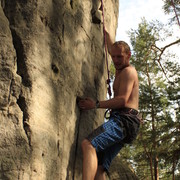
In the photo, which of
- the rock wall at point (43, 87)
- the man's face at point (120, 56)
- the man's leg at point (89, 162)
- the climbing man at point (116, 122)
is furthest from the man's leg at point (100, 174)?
the man's face at point (120, 56)

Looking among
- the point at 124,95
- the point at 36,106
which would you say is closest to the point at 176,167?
the point at 124,95

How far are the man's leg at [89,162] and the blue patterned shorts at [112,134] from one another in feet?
0.19

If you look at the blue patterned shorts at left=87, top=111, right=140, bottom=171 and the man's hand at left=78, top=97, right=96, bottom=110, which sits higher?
the man's hand at left=78, top=97, right=96, bottom=110

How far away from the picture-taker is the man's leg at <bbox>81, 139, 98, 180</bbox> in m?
3.22

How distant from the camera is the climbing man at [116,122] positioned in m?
3.35

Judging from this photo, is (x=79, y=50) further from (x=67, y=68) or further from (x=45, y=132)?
(x=45, y=132)

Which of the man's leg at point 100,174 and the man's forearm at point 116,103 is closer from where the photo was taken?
the man's forearm at point 116,103

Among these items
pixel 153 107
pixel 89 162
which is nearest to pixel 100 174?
pixel 89 162

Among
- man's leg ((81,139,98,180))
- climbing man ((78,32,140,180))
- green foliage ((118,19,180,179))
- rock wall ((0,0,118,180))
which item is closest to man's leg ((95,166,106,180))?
climbing man ((78,32,140,180))

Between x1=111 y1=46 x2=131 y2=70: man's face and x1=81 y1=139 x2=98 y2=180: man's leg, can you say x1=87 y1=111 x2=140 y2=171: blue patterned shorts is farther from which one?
x1=111 y1=46 x2=131 y2=70: man's face

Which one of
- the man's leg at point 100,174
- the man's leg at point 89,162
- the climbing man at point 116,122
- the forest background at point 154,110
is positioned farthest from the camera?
the forest background at point 154,110

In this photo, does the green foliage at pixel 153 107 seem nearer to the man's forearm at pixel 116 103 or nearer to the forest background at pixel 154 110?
the forest background at pixel 154 110

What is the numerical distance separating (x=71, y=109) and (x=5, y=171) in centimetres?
125

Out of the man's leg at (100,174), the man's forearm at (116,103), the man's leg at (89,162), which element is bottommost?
the man's leg at (100,174)
